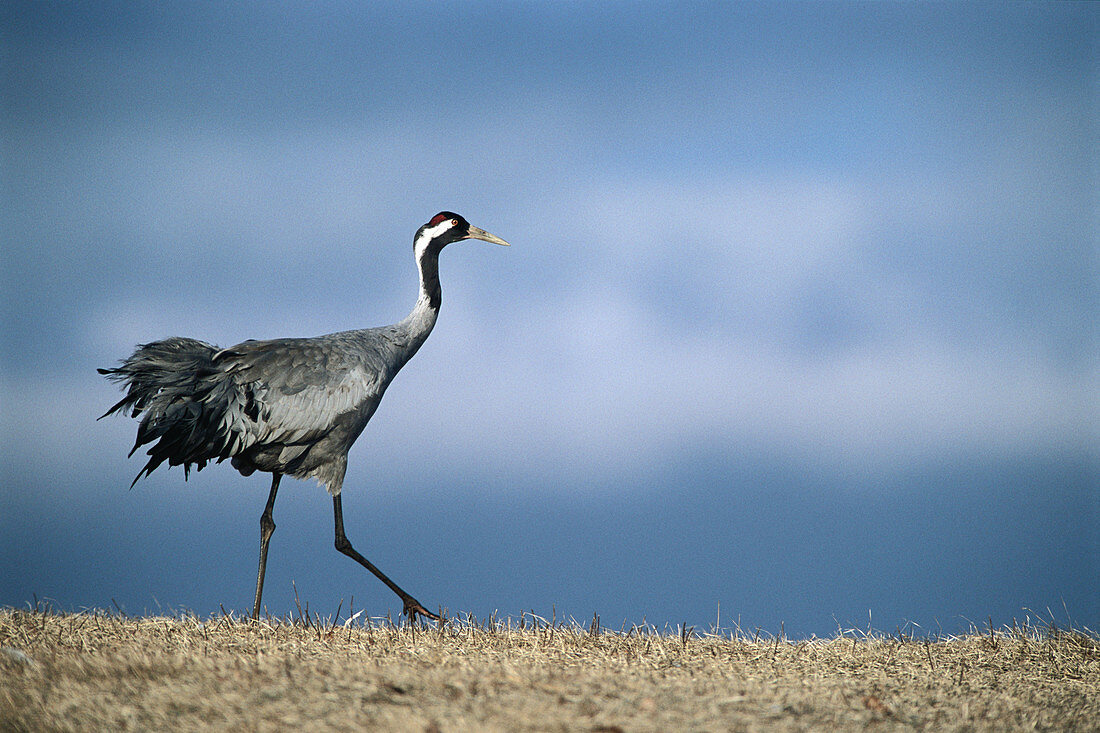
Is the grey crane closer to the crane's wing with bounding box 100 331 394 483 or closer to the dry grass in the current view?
the crane's wing with bounding box 100 331 394 483

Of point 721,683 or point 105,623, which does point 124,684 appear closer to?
point 105,623

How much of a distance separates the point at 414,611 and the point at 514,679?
10.0ft

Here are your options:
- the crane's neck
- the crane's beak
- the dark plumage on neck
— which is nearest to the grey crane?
the crane's neck

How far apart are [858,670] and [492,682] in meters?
2.63

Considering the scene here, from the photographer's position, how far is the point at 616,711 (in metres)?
4.41

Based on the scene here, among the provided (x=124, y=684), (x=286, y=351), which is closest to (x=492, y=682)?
(x=124, y=684)

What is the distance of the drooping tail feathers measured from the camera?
26.1 feet

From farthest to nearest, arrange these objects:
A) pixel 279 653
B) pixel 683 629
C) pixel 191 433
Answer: pixel 191 433 → pixel 683 629 → pixel 279 653

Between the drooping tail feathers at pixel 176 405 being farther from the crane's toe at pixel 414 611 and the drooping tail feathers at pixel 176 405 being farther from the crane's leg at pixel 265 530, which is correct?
the crane's toe at pixel 414 611

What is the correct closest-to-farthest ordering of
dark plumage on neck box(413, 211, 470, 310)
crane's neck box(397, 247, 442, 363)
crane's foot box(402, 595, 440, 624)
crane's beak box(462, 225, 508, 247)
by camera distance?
crane's foot box(402, 595, 440, 624) < crane's neck box(397, 247, 442, 363) < dark plumage on neck box(413, 211, 470, 310) < crane's beak box(462, 225, 508, 247)

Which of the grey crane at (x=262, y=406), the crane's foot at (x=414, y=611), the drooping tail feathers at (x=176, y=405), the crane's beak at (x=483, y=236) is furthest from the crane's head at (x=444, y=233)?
the crane's foot at (x=414, y=611)

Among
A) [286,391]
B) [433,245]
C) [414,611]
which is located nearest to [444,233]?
[433,245]

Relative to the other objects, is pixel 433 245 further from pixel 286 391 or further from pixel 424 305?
pixel 286 391

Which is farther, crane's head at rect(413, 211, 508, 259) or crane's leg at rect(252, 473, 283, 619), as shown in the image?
crane's head at rect(413, 211, 508, 259)
